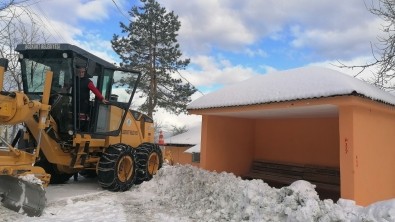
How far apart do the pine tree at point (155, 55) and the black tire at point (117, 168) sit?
16.8 meters

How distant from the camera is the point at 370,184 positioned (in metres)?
6.91

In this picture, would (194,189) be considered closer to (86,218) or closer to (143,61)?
(86,218)

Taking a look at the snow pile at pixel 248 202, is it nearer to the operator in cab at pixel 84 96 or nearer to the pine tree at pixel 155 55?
the operator in cab at pixel 84 96

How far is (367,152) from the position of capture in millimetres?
6816

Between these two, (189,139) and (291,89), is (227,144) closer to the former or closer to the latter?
(291,89)

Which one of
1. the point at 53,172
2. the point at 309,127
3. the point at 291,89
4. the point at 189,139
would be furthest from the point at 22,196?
the point at 189,139

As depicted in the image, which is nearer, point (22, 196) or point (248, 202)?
point (22, 196)

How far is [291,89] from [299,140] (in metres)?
3.63

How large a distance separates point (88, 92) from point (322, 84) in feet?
16.1

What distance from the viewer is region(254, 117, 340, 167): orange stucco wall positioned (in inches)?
393

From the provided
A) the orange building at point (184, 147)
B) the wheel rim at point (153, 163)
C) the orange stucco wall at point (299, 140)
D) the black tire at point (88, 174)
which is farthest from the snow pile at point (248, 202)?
the orange building at point (184, 147)

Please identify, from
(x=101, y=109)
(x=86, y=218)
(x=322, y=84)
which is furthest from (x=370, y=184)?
(x=101, y=109)

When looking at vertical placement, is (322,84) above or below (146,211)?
above

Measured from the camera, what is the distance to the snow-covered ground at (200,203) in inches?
211
